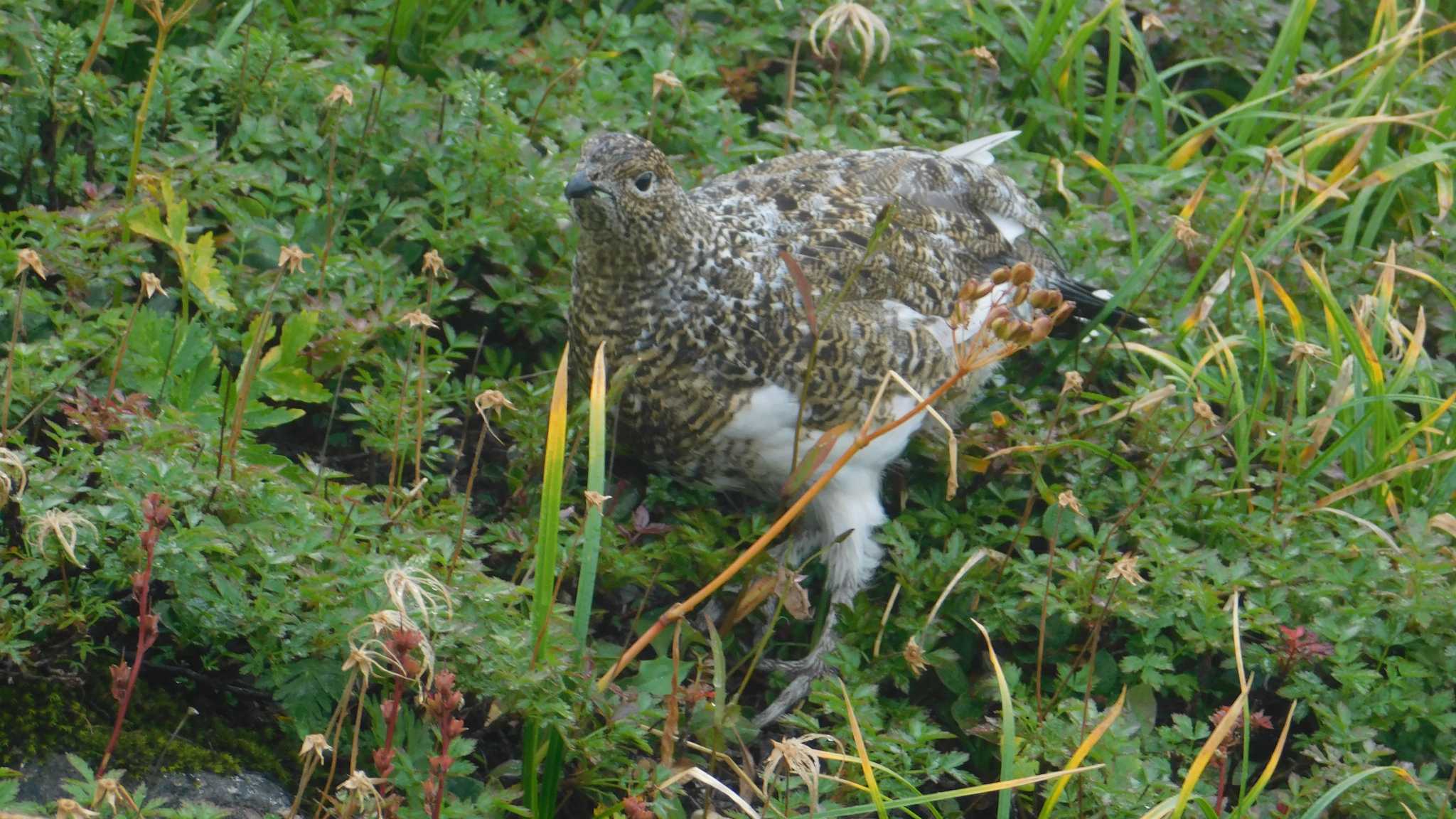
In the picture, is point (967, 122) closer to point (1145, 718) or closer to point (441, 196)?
point (441, 196)

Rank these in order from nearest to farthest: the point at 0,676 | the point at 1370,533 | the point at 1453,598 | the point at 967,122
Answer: the point at 0,676 → the point at 1453,598 → the point at 1370,533 → the point at 967,122

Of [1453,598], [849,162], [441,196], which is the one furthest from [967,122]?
[1453,598]

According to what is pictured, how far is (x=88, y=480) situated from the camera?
2727mm

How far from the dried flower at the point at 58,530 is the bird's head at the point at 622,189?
1263mm

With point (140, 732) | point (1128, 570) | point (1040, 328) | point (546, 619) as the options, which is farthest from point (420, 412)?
point (1128, 570)

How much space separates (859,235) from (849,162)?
0.44 metres

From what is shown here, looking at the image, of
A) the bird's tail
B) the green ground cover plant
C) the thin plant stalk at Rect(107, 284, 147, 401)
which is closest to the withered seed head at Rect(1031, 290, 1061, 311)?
the green ground cover plant

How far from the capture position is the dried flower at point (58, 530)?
84.0 inches

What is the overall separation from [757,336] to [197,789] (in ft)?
5.07

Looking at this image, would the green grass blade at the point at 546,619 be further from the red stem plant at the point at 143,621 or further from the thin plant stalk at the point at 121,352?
the thin plant stalk at the point at 121,352

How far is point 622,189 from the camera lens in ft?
10.7

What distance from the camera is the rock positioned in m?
2.35

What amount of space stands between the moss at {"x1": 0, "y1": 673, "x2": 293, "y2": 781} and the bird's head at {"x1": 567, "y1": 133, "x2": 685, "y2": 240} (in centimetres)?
128

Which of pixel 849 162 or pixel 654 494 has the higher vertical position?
pixel 849 162
